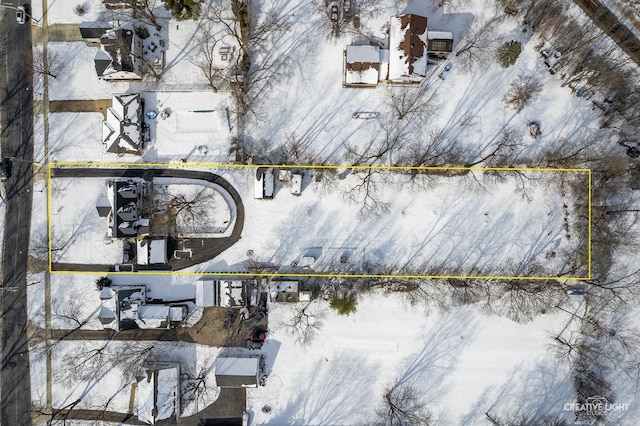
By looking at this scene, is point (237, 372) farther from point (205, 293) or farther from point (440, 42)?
point (440, 42)

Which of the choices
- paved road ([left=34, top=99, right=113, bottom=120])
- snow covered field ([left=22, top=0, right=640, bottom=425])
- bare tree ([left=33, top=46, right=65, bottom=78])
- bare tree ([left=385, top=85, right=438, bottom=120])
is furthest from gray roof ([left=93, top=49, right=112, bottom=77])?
bare tree ([left=385, top=85, right=438, bottom=120])

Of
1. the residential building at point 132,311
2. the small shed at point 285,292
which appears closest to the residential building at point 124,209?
the residential building at point 132,311

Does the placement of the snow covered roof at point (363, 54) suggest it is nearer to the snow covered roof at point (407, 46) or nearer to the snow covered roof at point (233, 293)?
the snow covered roof at point (407, 46)

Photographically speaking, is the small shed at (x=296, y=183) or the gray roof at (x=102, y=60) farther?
the small shed at (x=296, y=183)

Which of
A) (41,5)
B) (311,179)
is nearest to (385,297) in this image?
(311,179)

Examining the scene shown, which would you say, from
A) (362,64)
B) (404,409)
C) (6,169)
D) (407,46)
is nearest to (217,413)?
(404,409)

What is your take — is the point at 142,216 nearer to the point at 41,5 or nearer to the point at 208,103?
the point at 208,103

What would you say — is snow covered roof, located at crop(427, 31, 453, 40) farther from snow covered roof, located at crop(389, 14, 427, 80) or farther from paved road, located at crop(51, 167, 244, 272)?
paved road, located at crop(51, 167, 244, 272)
